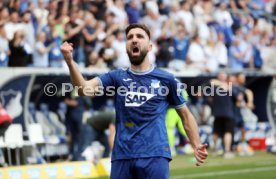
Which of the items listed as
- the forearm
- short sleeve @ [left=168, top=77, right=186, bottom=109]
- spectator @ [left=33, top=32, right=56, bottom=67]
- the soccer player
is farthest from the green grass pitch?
the forearm

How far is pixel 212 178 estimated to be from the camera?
12.6 m

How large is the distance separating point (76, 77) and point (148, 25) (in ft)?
45.9

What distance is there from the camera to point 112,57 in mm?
17562

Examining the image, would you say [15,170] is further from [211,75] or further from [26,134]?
[211,75]

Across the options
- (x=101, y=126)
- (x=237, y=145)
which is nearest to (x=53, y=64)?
(x=101, y=126)

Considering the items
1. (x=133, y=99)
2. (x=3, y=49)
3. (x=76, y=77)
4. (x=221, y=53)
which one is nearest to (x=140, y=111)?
(x=133, y=99)

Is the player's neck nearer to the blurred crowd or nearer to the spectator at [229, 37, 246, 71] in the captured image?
the blurred crowd

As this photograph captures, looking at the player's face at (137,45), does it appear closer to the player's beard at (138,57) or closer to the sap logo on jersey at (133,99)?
the player's beard at (138,57)

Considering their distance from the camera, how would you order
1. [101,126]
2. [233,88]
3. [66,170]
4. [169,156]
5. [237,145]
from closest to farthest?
1. [169,156]
2. [66,170]
3. [101,126]
4. [233,88]
5. [237,145]

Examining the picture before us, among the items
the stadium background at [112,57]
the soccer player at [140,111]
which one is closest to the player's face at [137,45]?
the soccer player at [140,111]

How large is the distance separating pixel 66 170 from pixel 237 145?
757cm

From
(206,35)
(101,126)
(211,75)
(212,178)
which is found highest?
(206,35)

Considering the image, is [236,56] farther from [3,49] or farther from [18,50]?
[3,49]

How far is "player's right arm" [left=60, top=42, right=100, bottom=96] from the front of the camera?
5680 mm
